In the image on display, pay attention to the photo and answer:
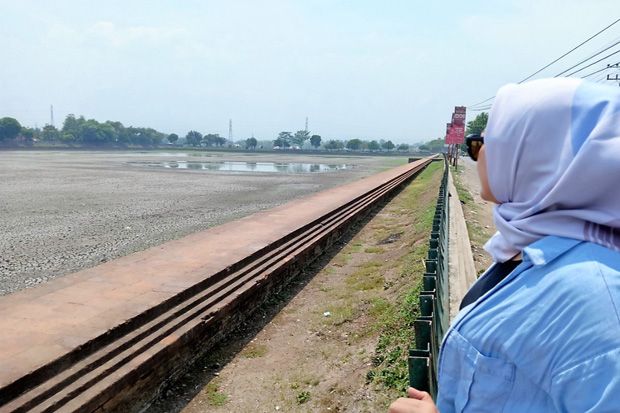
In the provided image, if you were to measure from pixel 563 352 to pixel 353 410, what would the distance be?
9.68ft

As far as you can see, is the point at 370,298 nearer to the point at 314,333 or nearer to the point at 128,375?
the point at 314,333

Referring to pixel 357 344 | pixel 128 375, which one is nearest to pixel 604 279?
pixel 128 375

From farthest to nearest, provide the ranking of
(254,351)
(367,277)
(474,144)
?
(367,277) → (254,351) → (474,144)

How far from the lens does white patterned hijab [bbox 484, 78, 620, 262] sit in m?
0.85

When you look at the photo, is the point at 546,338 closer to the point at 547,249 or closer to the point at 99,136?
the point at 547,249

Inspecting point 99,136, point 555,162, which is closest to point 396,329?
point 555,162

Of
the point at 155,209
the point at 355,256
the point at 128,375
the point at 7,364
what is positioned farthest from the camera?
the point at 155,209

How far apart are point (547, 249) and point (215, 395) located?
3.52 metres

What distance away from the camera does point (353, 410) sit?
3451 millimetres

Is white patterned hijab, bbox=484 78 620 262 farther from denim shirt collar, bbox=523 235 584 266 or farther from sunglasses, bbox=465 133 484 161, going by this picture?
sunglasses, bbox=465 133 484 161

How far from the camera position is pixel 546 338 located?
79 centimetres

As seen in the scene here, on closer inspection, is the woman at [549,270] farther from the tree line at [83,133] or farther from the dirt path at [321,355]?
the tree line at [83,133]

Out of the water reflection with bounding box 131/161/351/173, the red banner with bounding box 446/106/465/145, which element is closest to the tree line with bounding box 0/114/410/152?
the water reflection with bounding box 131/161/351/173

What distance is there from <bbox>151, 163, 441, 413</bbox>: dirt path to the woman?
8.84ft
